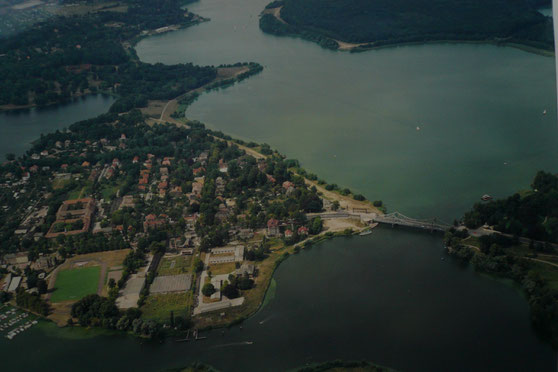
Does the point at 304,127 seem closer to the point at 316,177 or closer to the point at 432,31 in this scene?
the point at 316,177

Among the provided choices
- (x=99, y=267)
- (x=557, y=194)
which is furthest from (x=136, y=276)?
(x=557, y=194)

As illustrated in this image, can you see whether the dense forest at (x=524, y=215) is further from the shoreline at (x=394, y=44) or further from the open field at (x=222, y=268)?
the shoreline at (x=394, y=44)

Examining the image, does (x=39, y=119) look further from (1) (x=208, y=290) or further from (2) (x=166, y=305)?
(1) (x=208, y=290)

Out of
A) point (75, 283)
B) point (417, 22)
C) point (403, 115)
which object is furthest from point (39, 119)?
point (417, 22)

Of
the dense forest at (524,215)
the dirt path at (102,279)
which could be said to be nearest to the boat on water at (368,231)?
the dense forest at (524,215)

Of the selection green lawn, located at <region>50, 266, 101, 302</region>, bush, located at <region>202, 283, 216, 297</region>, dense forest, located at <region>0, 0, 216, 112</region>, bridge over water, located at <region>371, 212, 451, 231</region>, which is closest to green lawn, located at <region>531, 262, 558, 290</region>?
bridge over water, located at <region>371, 212, 451, 231</region>
